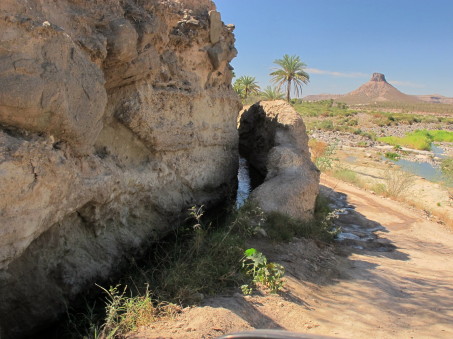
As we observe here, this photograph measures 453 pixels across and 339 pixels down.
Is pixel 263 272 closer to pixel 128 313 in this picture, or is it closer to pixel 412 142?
pixel 128 313

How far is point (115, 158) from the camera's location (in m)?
5.89

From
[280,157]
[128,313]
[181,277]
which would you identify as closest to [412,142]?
[280,157]

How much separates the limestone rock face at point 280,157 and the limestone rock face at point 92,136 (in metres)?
1.40

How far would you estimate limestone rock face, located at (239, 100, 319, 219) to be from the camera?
834cm

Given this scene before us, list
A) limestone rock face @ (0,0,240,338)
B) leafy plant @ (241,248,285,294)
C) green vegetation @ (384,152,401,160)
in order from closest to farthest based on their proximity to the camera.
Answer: limestone rock face @ (0,0,240,338) < leafy plant @ (241,248,285,294) < green vegetation @ (384,152,401,160)

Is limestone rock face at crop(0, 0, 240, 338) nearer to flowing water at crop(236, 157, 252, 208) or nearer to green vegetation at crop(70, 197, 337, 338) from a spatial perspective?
green vegetation at crop(70, 197, 337, 338)

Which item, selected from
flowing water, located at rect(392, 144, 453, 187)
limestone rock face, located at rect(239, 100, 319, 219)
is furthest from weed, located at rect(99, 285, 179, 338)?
flowing water, located at rect(392, 144, 453, 187)

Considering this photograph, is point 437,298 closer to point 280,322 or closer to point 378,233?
point 280,322

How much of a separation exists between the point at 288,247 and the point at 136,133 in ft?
11.0

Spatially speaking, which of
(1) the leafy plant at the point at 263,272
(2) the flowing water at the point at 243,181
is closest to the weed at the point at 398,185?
(2) the flowing water at the point at 243,181

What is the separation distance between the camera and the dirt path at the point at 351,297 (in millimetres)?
4777

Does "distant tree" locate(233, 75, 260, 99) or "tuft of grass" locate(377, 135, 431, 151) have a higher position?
"distant tree" locate(233, 75, 260, 99)

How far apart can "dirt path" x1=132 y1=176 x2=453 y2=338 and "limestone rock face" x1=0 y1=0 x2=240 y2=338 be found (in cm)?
146

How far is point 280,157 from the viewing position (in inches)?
371
